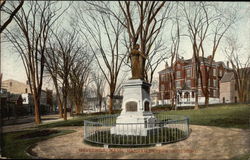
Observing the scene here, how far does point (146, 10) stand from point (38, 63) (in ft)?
11.7

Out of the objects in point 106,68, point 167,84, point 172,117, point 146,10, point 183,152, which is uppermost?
point 146,10

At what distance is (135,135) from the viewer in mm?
5836

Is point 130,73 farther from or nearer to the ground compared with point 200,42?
nearer to the ground

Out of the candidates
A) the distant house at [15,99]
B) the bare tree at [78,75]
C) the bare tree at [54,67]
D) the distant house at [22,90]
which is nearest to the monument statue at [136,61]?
the bare tree at [78,75]

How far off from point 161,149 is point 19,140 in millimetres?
3322

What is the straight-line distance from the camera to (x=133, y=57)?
6.12 m

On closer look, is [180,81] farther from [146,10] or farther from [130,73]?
[146,10]

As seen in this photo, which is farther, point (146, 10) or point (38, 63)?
point (146, 10)

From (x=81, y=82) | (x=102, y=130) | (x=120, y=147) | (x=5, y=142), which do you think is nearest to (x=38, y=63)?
(x=81, y=82)

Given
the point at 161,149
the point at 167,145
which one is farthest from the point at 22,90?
the point at 167,145

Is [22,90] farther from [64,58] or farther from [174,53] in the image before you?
[174,53]

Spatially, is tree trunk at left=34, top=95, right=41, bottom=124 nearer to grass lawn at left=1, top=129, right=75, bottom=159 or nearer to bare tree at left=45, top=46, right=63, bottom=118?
grass lawn at left=1, top=129, right=75, bottom=159

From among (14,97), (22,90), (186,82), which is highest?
(186,82)

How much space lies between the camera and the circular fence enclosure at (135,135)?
5.07 meters
